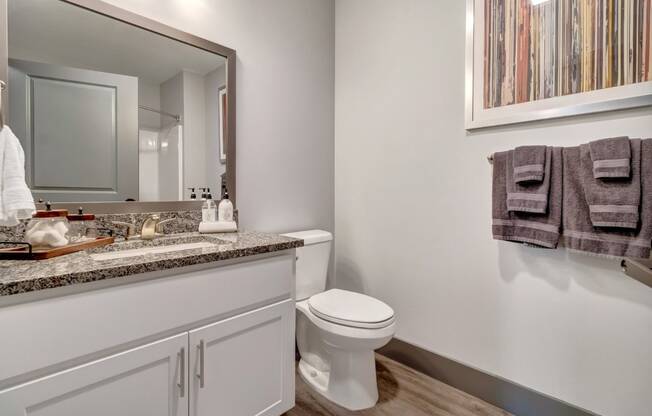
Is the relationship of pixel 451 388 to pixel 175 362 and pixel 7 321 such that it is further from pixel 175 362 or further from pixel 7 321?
pixel 7 321

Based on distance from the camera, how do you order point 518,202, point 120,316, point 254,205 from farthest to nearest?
point 254,205, point 518,202, point 120,316

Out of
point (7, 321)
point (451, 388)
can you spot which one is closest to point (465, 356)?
point (451, 388)

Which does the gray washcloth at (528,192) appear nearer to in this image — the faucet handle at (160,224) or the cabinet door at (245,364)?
the cabinet door at (245,364)

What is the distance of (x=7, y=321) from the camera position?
720 millimetres

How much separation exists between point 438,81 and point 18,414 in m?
2.04

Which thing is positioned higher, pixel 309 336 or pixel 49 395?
pixel 49 395

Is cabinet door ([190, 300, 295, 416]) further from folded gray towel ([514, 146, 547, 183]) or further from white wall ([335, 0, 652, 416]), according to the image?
folded gray towel ([514, 146, 547, 183])

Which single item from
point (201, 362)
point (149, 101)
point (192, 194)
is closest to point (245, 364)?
point (201, 362)

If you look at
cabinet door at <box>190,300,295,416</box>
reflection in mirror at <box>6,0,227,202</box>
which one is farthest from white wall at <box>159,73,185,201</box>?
cabinet door at <box>190,300,295,416</box>

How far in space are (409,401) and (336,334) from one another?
563mm

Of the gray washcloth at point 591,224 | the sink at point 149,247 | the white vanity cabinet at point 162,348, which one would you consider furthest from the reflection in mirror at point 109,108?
the gray washcloth at point 591,224

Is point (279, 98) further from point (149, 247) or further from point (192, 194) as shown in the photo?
point (149, 247)

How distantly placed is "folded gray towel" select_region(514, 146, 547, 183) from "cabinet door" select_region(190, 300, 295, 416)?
1.15 metres

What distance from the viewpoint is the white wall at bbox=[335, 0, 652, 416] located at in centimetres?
126
